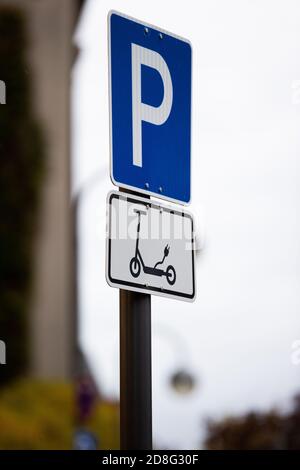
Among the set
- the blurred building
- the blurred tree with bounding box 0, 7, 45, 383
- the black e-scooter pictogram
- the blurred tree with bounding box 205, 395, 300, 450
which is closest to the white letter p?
the black e-scooter pictogram

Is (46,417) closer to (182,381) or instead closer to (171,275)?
(182,381)

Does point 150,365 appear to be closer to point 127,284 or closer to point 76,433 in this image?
point 127,284

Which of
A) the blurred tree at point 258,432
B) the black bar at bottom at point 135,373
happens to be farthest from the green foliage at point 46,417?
the black bar at bottom at point 135,373

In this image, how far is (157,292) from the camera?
17.2 ft

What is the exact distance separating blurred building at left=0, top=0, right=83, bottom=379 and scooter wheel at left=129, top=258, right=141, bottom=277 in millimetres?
27580

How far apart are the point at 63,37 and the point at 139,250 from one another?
30.4 m

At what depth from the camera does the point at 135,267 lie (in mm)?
5164

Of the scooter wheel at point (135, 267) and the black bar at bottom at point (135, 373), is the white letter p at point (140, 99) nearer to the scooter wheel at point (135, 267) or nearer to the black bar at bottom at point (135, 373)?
the scooter wheel at point (135, 267)

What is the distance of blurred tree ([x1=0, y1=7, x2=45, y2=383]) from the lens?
31.5m

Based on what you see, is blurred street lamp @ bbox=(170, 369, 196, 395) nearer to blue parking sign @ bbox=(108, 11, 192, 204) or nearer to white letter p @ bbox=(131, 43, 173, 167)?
blue parking sign @ bbox=(108, 11, 192, 204)

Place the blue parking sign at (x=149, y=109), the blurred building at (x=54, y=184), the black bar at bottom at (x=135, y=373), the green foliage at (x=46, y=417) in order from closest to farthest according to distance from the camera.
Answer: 1. the black bar at bottom at (x=135, y=373)
2. the blue parking sign at (x=149, y=109)
3. the green foliage at (x=46, y=417)
4. the blurred building at (x=54, y=184)

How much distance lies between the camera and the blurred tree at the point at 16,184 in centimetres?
3155

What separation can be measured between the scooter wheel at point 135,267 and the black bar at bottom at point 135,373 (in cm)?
9

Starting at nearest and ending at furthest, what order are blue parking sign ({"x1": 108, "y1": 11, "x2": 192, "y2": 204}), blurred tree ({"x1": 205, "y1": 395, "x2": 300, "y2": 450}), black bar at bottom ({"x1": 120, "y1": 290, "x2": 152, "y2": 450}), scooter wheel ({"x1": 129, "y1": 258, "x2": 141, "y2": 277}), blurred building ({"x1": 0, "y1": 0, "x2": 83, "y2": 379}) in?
black bar at bottom ({"x1": 120, "y1": 290, "x2": 152, "y2": 450}) < scooter wheel ({"x1": 129, "y1": 258, "x2": 141, "y2": 277}) < blue parking sign ({"x1": 108, "y1": 11, "x2": 192, "y2": 204}) < blurred building ({"x1": 0, "y1": 0, "x2": 83, "y2": 379}) < blurred tree ({"x1": 205, "y1": 395, "x2": 300, "y2": 450})
